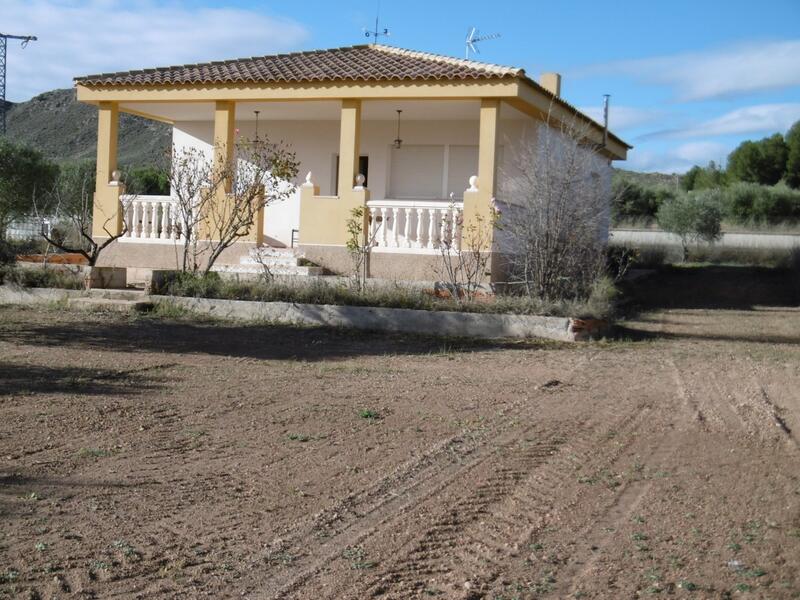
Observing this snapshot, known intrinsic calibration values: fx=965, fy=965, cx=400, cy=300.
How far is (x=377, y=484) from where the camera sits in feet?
18.8

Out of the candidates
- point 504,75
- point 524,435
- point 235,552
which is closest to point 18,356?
point 524,435

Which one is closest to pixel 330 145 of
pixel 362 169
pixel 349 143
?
pixel 362 169

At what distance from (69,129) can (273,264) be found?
182ft

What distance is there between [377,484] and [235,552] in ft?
4.39

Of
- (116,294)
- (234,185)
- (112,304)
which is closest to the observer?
(112,304)

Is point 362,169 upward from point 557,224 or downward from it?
upward

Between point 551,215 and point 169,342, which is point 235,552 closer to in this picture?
point 169,342

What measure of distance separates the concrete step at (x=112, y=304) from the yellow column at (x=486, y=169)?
5.53 metres

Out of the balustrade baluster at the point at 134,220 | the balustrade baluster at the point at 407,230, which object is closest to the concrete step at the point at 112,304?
the balustrade baluster at the point at 407,230

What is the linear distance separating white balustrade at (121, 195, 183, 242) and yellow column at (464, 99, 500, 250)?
5.82 metres

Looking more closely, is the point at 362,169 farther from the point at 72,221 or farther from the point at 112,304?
the point at 112,304

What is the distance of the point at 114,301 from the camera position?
1424 centimetres

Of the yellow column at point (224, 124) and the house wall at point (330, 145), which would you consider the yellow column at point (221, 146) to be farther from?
the house wall at point (330, 145)

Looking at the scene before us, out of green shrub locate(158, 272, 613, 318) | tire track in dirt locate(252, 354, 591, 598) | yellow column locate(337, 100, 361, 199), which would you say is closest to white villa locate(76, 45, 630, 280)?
yellow column locate(337, 100, 361, 199)
